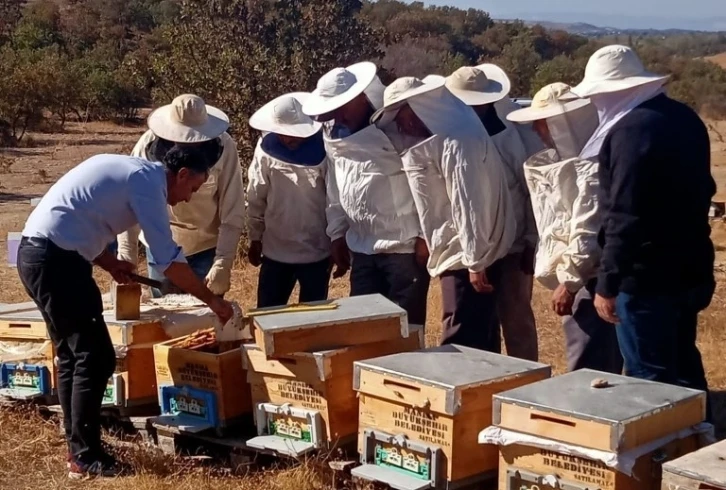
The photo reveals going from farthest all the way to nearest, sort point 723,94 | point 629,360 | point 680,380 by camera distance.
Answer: point 723,94, point 680,380, point 629,360

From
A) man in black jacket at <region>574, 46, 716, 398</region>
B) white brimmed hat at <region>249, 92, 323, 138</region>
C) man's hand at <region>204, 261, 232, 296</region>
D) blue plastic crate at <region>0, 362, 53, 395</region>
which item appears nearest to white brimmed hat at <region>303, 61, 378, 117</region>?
white brimmed hat at <region>249, 92, 323, 138</region>

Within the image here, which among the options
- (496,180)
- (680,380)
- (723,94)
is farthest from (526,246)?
(723,94)

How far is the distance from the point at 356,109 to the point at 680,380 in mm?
2092

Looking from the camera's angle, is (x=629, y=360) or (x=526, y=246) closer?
(x=629, y=360)

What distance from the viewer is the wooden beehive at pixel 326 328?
442 centimetres

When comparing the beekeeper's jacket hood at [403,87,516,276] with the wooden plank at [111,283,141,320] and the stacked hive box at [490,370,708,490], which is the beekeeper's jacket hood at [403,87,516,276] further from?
the wooden plank at [111,283,141,320]

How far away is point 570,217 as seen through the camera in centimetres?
464

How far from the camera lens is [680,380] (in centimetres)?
463

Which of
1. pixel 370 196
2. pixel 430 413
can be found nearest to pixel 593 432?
pixel 430 413

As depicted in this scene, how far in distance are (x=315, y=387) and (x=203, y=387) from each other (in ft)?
2.39

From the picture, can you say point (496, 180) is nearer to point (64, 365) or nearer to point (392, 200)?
point (392, 200)

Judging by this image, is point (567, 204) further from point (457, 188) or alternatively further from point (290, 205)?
point (290, 205)

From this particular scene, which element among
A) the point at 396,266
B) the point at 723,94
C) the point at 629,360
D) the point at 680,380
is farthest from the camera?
the point at 723,94

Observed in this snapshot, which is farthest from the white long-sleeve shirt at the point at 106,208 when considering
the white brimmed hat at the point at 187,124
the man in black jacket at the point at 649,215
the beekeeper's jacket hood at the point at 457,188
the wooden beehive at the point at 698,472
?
the wooden beehive at the point at 698,472
